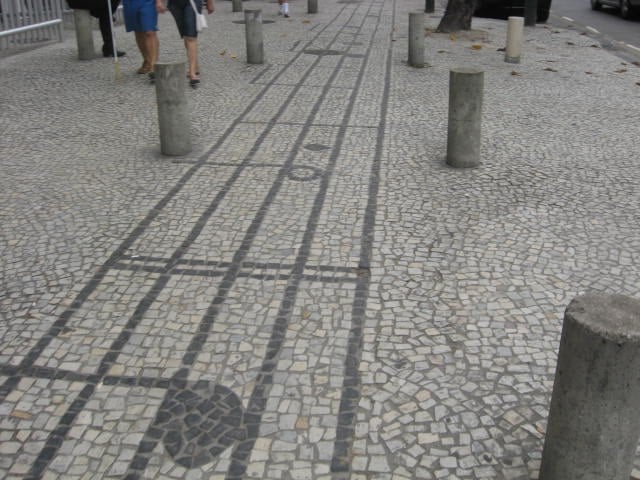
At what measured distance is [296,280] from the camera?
4.57 m

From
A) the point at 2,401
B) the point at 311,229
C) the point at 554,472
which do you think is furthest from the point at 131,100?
the point at 554,472

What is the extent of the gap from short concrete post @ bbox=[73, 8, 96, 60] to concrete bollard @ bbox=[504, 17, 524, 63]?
7.27 meters

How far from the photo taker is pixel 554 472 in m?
2.73

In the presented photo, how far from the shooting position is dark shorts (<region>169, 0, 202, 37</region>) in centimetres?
936

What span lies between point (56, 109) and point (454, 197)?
5.52 metres

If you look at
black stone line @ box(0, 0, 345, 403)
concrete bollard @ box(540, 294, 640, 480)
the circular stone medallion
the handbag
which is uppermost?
the handbag

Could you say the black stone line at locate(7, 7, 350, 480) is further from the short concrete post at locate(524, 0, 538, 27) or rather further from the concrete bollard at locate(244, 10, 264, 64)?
the short concrete post at locate(524, 0, 538, 27)

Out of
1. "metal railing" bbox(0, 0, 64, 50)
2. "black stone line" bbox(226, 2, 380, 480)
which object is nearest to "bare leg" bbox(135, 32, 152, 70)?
"metal railing" bbox(0, 0, 64, 50)

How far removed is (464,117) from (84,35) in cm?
792

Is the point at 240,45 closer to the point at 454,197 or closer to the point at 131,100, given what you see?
the point at 131,100

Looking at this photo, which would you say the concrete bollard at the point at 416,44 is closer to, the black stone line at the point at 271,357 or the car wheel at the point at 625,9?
the black stone line at the point at 271,357

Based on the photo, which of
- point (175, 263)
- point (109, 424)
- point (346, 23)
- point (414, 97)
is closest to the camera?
point (109, 424)

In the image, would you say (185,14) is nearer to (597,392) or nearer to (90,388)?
(90,388)

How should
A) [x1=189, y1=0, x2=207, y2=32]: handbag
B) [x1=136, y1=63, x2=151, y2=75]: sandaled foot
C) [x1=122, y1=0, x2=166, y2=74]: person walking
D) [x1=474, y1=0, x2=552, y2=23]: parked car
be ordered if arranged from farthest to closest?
[x1=474, y1=0, x2=552, y2=23]: parked car, [x1=136, y1=63, x2=151, y2=75]: sandaled foot, [x1=122, y1=0, x2=166, y2=74]: person walking, [x1=189, y1=0, x2=207, y2=32]: handbag
